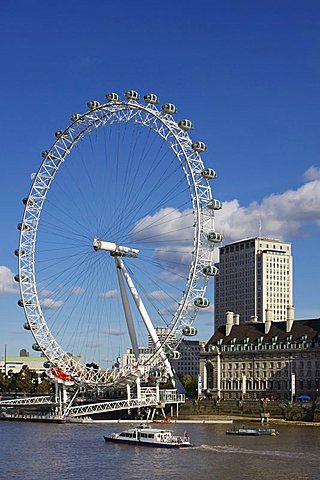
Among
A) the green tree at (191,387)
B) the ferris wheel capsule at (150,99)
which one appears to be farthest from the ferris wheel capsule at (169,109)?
the green tree at (191,387)

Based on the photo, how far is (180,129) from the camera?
267ft

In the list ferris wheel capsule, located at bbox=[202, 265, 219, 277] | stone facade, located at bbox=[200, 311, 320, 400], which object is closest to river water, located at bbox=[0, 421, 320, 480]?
→ ferris wheel capsule, located at bbox=[202, 265, 219, 277]

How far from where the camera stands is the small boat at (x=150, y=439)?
65.1m

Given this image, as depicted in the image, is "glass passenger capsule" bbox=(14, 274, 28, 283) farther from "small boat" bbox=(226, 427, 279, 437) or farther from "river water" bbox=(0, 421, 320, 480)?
"small boat" bbox=(226, 427, 279, 437)

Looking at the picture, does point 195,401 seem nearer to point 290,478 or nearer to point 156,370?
point 156,370

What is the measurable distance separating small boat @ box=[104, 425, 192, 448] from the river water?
0.94 m

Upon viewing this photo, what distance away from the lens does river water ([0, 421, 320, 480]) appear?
5084cm

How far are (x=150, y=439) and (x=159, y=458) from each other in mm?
7825

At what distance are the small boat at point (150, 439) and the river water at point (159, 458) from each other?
942mm

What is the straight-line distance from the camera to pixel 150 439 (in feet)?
220

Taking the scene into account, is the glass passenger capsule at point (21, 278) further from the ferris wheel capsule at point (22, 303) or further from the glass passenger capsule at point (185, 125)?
the glass passenger capsule at point (185, 125)

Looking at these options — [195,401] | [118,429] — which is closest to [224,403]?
[195,401]

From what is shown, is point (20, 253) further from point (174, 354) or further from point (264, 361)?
point (264, 361)

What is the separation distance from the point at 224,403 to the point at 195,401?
445 cm
